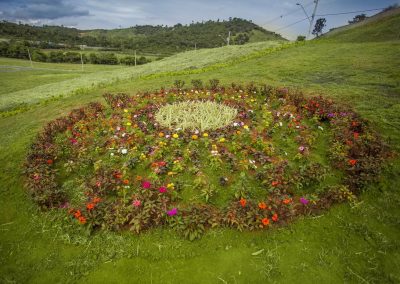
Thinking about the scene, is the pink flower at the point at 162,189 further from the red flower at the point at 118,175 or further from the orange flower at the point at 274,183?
the orange flower at the point at 274,183

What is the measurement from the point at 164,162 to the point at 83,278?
281 centimetres

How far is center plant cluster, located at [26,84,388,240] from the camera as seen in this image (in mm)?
4844

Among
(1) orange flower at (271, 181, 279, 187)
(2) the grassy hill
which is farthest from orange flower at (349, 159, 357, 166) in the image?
(2) the grassy hill

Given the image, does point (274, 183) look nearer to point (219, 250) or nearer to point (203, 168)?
point (203, 168)

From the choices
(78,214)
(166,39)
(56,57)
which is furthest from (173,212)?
(166,39)

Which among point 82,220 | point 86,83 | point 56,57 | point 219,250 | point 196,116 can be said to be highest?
point 196,116

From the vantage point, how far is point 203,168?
619 centimetres

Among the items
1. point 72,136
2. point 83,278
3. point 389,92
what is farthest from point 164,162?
point 389,92

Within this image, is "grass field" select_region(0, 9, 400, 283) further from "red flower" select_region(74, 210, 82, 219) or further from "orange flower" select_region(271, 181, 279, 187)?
"orange flower" select_region(271, 181, 279, 187)

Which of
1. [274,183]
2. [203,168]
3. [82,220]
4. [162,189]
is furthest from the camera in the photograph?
[203,168]

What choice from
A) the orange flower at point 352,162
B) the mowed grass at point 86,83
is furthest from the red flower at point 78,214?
the mowed grass at point 86,83

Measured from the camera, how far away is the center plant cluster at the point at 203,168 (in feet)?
15.9

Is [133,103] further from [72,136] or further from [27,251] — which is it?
[27,251]

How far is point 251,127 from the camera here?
25.9ft
